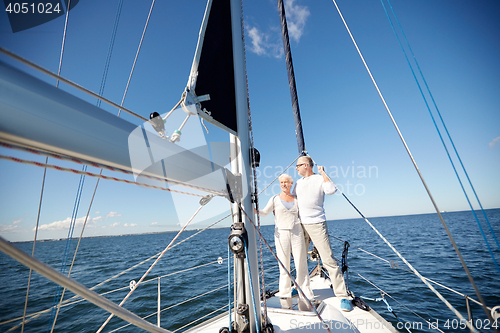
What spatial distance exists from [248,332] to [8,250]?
1.60 m

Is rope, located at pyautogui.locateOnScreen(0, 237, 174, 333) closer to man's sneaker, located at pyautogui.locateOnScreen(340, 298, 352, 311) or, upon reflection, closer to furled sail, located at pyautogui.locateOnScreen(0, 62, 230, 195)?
furled sail, located at pyautogui.locateOnScreen(0, 62, 230, 195)

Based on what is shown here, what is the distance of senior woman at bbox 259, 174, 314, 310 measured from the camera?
7.94ft

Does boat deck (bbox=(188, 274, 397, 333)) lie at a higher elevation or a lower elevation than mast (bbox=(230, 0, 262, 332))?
lower

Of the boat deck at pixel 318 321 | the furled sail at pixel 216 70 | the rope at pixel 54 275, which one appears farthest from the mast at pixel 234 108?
the rope at pixel 54 275

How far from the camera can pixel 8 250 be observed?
0.46 meters

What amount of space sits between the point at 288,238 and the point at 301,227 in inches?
8.8

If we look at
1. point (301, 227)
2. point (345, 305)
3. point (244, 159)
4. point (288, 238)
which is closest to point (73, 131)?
point (244, 159)

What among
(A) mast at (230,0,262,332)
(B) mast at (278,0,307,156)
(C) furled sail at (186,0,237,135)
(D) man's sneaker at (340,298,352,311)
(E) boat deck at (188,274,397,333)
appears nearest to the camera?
(C) furled sail at (186,0,237,135)

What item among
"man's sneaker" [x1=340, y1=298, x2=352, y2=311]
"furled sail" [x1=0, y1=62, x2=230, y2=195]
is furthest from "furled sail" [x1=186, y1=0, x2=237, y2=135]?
"man's sneaker" [x1=340, y1=298, x2=352, y2=311]

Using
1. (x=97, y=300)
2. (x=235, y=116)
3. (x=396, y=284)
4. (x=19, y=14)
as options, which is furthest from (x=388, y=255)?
(x=19, y=14)

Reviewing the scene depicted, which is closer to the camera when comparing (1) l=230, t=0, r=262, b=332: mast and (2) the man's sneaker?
(1) l=230, t=0, r=262, b=332: mast

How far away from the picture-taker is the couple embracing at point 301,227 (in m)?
2.43

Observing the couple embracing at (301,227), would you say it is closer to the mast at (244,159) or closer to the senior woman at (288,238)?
the senior woman at (288,238)

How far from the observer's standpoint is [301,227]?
8.25 ft
